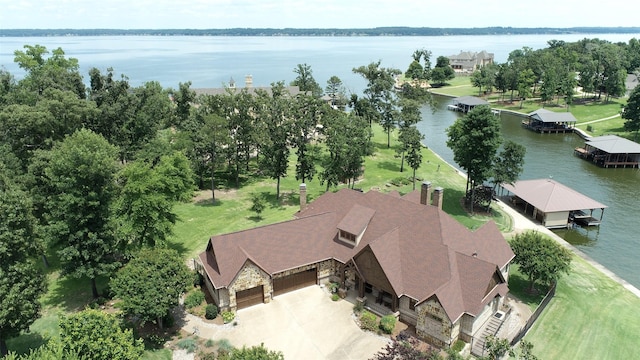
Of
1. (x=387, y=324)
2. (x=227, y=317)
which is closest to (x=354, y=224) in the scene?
(x=387, y=324)

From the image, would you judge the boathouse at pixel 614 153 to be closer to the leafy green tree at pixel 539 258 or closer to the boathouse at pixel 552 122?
the boathouse at pixel 552 122

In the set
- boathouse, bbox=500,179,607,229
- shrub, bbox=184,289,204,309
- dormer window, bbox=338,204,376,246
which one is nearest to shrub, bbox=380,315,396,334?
dormer window, bbox=338,204,376,246

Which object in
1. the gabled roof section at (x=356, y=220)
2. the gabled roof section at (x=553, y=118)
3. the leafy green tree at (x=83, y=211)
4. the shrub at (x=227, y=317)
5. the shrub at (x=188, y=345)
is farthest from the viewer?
the gabled roof section at (x=553, y=118)

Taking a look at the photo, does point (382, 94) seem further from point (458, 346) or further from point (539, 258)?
point (458, 346)

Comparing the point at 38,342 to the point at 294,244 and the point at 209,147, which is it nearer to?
the point at 294,244

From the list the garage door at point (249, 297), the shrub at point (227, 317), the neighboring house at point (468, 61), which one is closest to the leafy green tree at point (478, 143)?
the garage door at point (249, 297)

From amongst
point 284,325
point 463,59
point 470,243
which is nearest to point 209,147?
point 284,325
